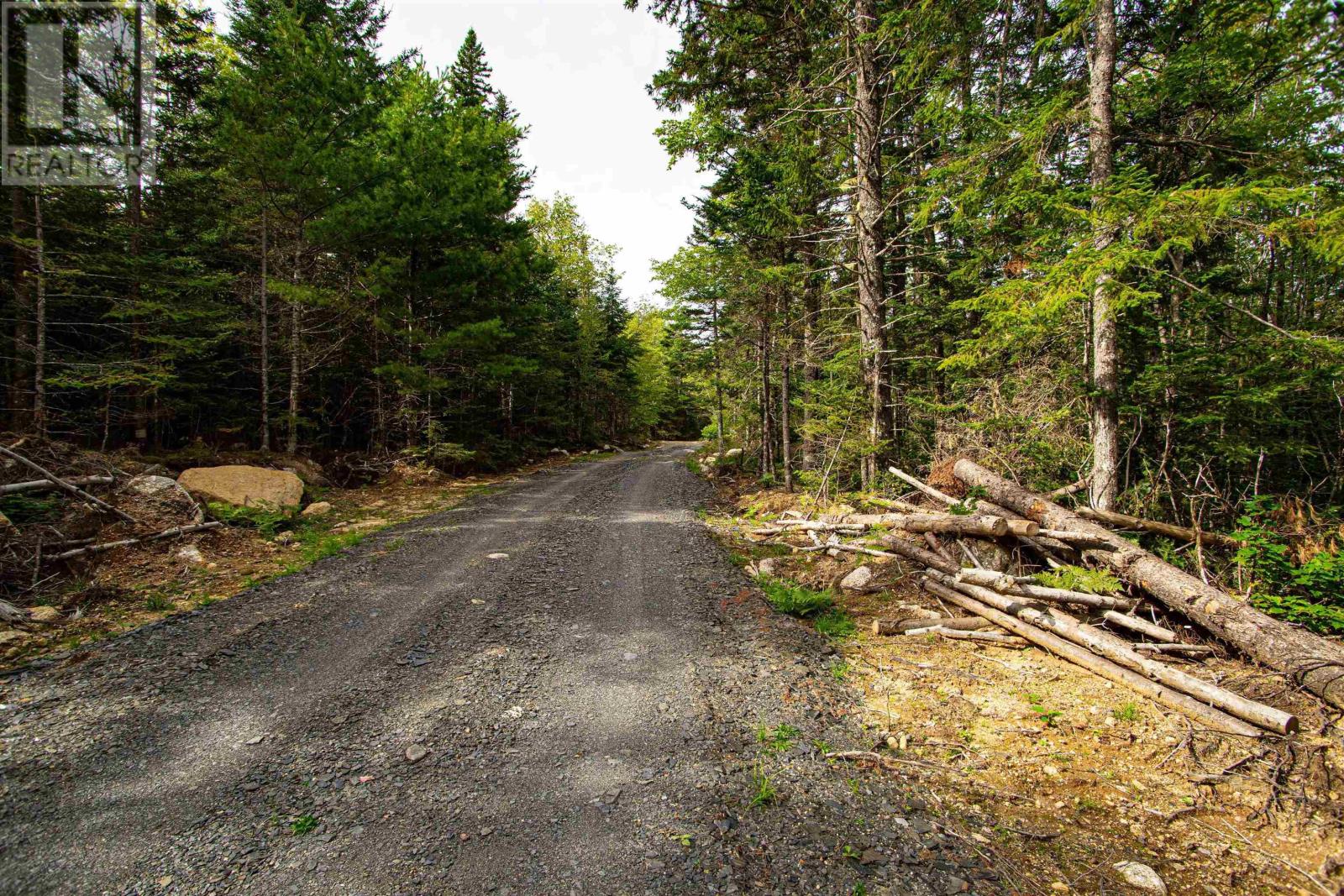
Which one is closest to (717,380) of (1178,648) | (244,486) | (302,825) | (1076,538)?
(244,486)

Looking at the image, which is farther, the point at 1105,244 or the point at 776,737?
the point at 1105,244


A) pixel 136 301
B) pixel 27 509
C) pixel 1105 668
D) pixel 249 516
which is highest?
pixel 136 301

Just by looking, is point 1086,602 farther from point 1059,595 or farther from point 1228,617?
point 1228,617

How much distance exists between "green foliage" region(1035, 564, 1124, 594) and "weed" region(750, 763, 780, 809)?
431 centimetres

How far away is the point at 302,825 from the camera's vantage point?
262 cm

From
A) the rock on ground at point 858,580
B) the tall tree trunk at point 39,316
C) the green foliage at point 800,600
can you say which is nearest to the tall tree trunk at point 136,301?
the tall tree trunk at point 39,316

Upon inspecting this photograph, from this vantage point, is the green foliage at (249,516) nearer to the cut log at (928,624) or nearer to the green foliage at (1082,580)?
the cut log at (928,624)

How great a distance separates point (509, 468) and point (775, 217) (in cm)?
1325

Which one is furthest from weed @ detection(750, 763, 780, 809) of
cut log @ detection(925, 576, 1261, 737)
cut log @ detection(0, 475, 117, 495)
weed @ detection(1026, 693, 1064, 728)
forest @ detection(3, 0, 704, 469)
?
forest @ detection(3, 0, 704, 469)

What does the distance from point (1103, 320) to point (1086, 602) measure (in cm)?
420

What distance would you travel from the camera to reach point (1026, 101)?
9.24 meters

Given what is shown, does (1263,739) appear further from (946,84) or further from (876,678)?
(946,84)

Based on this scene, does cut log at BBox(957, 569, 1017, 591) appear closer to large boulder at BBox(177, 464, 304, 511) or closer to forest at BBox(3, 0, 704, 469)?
large boulder at BBox(177, 464, 304, 511)

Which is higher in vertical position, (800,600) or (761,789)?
(800,600)
